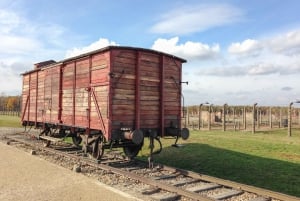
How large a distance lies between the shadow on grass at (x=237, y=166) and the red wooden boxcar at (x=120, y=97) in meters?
1.51

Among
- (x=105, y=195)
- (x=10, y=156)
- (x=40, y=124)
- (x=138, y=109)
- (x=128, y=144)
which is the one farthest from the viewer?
(x=40, y=124)

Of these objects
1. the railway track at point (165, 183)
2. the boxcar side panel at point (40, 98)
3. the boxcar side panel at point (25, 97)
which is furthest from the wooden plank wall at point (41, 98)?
the railway track at point (165, 183)

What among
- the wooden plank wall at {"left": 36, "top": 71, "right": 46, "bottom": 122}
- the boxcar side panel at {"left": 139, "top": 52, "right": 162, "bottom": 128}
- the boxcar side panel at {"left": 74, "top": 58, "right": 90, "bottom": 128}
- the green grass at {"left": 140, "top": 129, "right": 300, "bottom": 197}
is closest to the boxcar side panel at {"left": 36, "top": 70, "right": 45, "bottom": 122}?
the wooden plank wall at {"left": 36, "top": 71, "right": 46, "bottom": 122}

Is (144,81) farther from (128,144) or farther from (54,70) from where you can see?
(54,70)

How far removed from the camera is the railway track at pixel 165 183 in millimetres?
7695

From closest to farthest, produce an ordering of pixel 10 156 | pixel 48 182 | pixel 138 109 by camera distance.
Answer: pixel 48 182, pixel 138 109, pixel 10 156

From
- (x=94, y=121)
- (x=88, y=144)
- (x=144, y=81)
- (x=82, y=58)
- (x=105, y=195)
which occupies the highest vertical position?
(x=82, y=58)

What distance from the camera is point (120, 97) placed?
1059 centimetres

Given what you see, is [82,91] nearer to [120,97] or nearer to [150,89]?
[120,97]

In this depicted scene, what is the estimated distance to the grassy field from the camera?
9766 millimetres

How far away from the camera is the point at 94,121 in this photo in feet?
37.1

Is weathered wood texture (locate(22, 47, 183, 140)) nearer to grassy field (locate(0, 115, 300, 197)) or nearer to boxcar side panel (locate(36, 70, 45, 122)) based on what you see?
grassy field (locate(0, 115, 300, 197))

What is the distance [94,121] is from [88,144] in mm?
1205

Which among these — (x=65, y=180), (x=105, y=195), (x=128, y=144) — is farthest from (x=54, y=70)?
(x=105, y=195)
